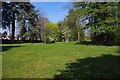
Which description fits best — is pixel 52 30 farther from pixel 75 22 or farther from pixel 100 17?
pixel 100 17

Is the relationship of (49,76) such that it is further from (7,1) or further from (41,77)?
(7,1)

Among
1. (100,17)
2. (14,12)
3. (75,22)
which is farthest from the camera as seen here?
(75,22)

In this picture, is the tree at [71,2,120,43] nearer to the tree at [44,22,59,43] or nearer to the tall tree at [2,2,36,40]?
the tall tree at [2,2,36,40]

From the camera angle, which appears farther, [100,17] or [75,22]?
[75,22]

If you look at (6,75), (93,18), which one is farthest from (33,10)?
(6,75)

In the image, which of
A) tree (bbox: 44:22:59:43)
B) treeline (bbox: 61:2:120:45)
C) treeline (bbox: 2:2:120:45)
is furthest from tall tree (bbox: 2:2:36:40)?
tree (bbox: 44:22:59:43)

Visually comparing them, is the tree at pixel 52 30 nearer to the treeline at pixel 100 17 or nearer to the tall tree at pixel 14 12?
the tall tree at pixel 14 12

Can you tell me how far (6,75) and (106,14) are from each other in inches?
775

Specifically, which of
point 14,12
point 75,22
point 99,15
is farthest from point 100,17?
point 75,22

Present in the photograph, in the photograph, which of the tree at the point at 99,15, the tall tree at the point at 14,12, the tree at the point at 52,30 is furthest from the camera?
the tree at the point at 52,30

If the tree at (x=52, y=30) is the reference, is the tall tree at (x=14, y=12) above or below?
above

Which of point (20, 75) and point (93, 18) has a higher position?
point (93, 18)

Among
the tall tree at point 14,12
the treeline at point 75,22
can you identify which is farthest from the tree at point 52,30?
the tall tree at point 14,12

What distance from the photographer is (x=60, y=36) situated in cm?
6244
